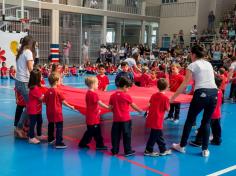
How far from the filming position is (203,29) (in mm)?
Answer: 21656

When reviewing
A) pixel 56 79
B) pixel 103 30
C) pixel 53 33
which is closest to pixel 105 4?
pixel 103 30

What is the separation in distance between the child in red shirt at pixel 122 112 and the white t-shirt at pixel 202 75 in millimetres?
848

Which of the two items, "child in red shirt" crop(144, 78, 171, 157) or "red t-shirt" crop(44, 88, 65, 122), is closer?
"child in red shirt" crop(144, 78, 171, 157)

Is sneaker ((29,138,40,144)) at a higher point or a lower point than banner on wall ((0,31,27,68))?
lower

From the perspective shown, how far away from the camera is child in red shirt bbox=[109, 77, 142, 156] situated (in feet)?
13.6

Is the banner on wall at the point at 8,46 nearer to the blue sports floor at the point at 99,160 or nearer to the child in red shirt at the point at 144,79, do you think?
the child in red shirt at the point at 144,79

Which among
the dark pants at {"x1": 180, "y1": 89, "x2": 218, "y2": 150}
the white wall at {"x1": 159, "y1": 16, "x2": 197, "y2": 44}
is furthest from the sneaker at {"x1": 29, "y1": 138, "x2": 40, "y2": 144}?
the white wall at {"x1": 159, "y1": 16, "x2": 197, "y2": 44}

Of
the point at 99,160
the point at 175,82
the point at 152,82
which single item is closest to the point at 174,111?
the point at 175,82

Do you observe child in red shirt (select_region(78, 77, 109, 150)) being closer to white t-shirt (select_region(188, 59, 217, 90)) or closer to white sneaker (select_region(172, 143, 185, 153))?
white sneaker (select_region(172, 143, 185, 153))

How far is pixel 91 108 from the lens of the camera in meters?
4.35

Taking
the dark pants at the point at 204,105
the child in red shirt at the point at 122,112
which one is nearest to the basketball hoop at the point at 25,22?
the child in red shirt at the point at 122,112

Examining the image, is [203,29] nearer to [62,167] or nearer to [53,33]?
[53,33]

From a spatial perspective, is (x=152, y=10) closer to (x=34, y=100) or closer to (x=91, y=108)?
(x=34, y=100)

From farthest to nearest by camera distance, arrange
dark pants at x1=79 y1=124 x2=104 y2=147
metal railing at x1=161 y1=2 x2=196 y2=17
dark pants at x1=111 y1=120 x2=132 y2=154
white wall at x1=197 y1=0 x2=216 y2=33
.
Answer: metal railing at x1=161 y1=2 x2=196 y2=17
white wall at x1=197 y1=0 x2=216 y2=33
dark pants at x1=79 y1=124 x2=104 y2=147
dark pants at x1=111 y1=120 x2=132 y2=154
